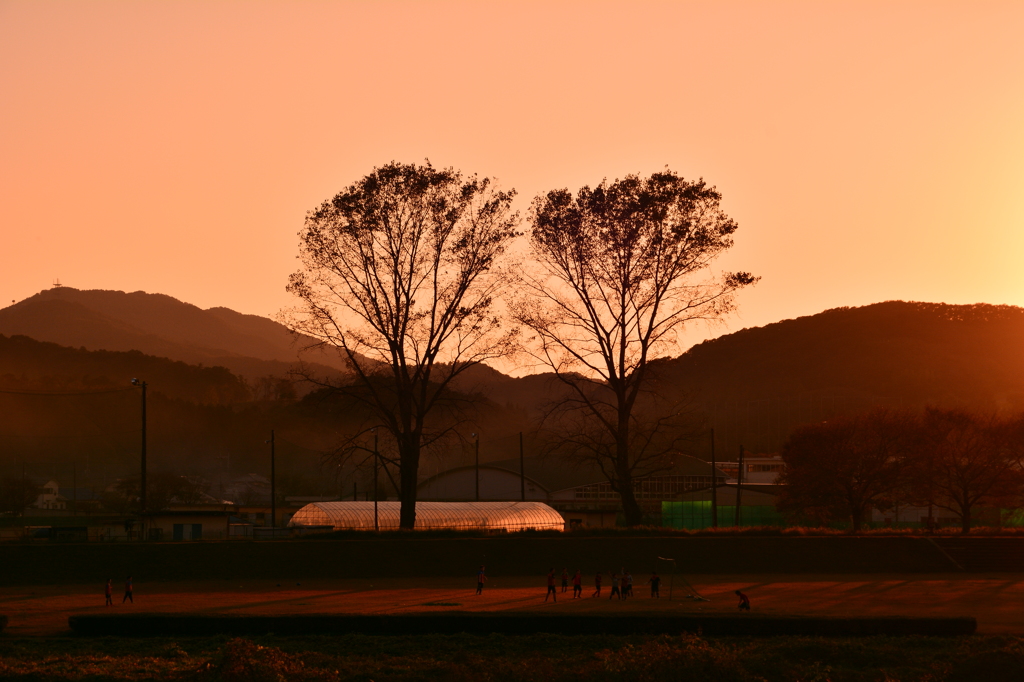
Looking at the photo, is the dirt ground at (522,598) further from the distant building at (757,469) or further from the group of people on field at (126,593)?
the distant building at (757,469)

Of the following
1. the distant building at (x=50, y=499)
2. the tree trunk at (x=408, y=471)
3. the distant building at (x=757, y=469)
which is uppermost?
the tree trunk at (x=408, y=471)

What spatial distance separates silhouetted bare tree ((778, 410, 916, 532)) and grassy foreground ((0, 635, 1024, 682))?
1936 inches

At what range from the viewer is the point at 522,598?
3591 cm

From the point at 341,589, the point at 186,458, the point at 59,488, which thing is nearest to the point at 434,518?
the point at 341,589

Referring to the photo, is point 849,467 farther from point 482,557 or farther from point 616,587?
point 616,587

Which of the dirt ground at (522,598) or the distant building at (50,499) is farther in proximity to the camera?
the distant building at (50,499)

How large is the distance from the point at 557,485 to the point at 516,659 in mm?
87083

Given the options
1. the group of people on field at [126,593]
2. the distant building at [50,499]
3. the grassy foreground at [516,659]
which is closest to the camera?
the grassy foreground at [516,659]

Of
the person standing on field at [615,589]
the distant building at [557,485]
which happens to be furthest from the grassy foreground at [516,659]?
the distant building at [557,485]

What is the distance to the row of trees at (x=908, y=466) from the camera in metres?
72.5

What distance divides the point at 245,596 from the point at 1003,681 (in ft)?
84.4

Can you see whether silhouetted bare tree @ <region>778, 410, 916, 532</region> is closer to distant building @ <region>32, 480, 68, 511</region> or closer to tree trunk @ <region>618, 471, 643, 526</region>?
tree trunk @ <region>618, 471, 643, 526</region>

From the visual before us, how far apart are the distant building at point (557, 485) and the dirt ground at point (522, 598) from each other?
58.7 metres

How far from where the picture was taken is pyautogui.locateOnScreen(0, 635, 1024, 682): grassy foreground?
819 inches
